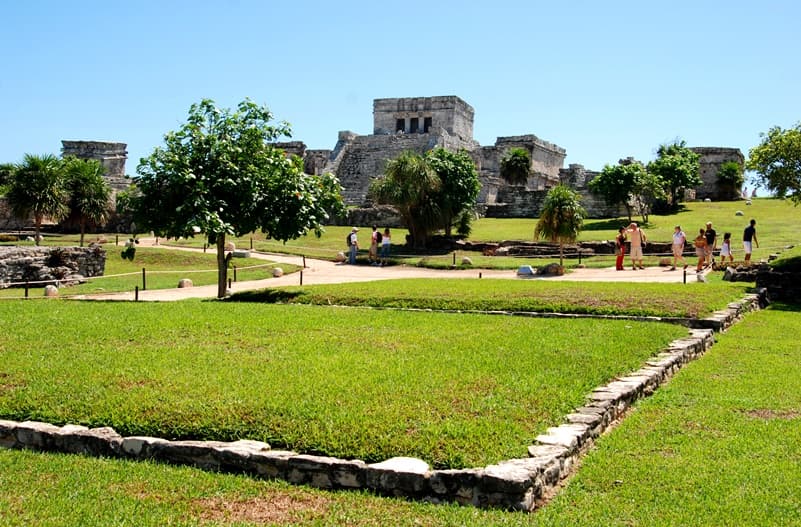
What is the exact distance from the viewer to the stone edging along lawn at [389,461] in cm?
527

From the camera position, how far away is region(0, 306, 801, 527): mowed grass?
5000mm

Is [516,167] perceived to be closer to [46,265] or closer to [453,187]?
[453,187]

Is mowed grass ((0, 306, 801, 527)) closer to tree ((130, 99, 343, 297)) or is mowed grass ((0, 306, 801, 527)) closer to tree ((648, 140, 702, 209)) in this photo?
tree ((130, 99, 343, 297))

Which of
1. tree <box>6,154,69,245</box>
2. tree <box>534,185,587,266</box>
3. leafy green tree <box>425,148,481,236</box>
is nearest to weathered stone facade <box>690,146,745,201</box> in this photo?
leafy green tree <box>425,148,481,236</box>

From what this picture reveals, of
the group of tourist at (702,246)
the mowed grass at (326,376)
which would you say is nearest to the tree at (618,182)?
the group of tourist at (702,246)

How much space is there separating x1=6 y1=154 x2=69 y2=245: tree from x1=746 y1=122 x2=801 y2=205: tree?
24905 millimetres

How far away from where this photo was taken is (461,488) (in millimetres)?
5301

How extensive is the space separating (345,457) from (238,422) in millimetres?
1103

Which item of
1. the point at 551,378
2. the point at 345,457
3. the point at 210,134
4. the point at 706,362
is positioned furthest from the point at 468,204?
the point at 345,457

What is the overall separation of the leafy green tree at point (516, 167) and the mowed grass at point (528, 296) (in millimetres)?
36623

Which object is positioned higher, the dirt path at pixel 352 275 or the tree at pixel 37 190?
the tree at pixel 37 190

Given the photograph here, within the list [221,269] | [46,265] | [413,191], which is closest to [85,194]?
[46,265]

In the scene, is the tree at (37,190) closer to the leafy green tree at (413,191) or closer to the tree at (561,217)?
the leafy green tree at (413,191)

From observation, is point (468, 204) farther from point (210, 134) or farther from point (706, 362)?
point (706, 362)
